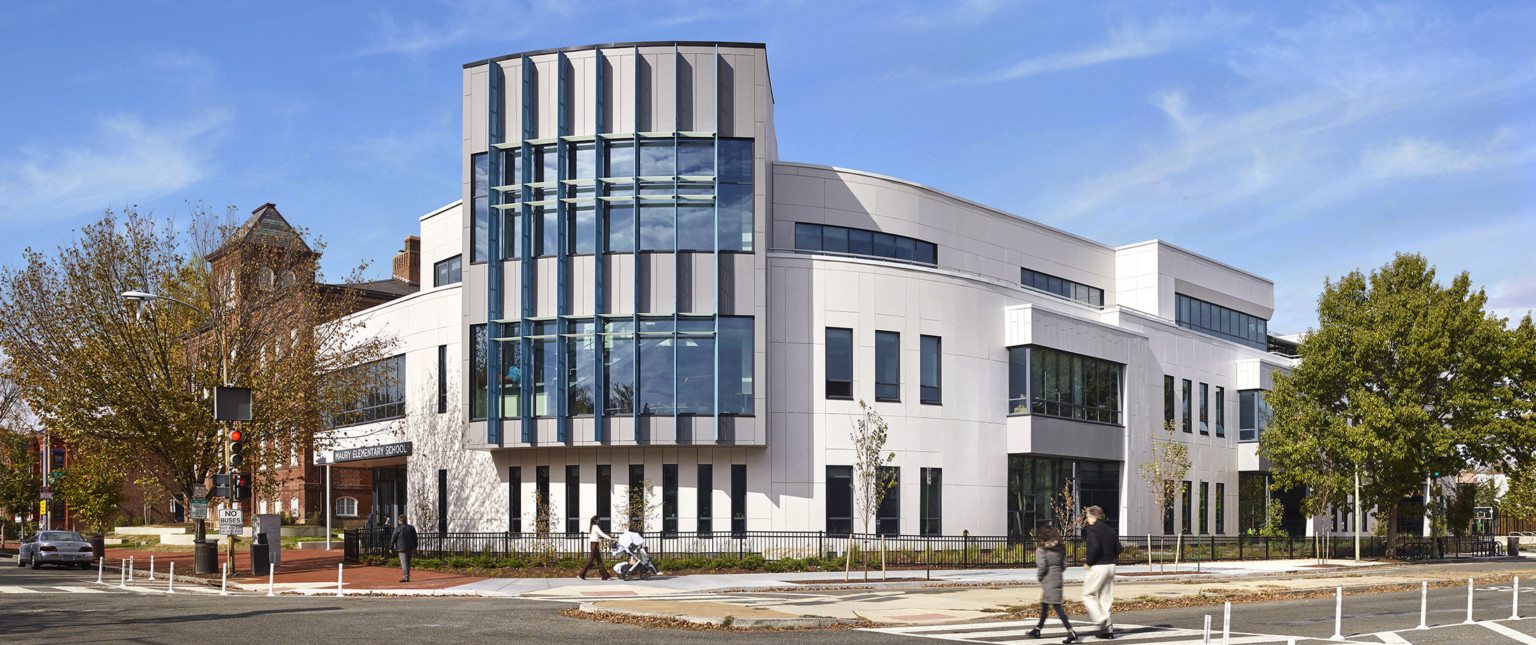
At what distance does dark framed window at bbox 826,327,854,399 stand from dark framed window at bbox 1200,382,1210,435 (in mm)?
22181

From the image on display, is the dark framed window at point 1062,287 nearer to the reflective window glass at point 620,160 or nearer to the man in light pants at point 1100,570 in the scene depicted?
the reflective window glass at point 620,160

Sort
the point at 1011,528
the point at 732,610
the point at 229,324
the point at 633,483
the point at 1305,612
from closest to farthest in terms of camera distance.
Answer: the point at 732,610 → the point at 1305,612 → the point at 229,324 → the point at 633,483 → the point at 1011,528

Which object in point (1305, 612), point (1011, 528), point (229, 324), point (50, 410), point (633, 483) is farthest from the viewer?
point (1011, 528)

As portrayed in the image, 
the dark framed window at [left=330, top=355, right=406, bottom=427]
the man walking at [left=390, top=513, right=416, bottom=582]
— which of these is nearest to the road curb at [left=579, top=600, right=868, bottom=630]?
the man walking at [left=390, top=513, right=416, bottom=582]

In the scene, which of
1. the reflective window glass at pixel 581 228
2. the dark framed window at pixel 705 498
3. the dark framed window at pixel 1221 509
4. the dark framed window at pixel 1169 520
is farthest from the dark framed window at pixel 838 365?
the dark framed window at pixel 1221 509

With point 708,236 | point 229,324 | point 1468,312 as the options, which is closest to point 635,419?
point 708,236

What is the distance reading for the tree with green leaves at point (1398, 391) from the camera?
4462 centimetres

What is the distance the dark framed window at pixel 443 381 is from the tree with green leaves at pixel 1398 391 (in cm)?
3185

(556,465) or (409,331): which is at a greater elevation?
(409,331)

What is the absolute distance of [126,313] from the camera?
36219 mm

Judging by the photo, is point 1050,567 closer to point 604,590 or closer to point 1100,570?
point 1100,570

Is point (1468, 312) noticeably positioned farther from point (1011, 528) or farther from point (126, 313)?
point (126, 313)

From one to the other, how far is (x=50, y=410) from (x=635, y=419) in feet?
55.1

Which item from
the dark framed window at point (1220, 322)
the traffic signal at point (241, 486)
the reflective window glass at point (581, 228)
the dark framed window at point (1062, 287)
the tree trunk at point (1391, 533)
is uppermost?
the reflective window glass at point (581, 228)
